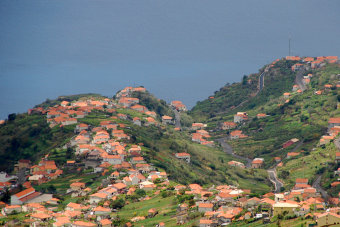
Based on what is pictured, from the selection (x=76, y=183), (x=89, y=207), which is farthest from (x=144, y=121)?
(x=89, y=207)

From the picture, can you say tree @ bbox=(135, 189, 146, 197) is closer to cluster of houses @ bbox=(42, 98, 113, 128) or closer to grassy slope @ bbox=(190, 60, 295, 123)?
cluster of houses @ bbox=(42, 98, 113, 128)

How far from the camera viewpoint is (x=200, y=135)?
151500 millimetres

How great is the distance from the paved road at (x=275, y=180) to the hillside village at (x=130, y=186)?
44 cm

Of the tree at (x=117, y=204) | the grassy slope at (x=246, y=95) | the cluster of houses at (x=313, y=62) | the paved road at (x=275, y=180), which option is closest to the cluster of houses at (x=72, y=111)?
the grassy slope at (x=246, y=95)

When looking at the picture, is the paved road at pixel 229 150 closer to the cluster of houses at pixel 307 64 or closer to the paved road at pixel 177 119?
the paved road at pixel 177 119

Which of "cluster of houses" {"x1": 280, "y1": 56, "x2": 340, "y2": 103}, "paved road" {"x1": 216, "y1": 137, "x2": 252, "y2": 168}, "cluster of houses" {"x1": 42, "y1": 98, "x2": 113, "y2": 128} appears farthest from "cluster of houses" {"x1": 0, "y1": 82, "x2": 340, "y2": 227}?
"cluster of houses" {"x1": 280, "y1": 56, "x2": 340, "y2": 103}

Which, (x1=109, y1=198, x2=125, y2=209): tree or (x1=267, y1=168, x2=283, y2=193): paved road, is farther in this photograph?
(x1=267, y1=168, x2=283, y2=193): paved road

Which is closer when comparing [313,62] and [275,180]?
[275,180]

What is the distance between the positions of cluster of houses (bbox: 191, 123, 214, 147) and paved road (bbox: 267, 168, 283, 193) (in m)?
24.8

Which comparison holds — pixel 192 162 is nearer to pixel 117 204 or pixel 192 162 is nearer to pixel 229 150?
pixel 229 150

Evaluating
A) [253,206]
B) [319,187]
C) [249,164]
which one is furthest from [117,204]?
[249,164]

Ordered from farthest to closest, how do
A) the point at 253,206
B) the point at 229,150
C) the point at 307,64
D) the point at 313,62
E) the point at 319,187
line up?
the point at 307,64
the point at 313,62
the point at 229,150
the point at 319,187
the point at 253,206

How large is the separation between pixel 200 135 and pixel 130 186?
5926 centimetres

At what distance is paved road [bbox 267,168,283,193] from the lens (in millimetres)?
106637
